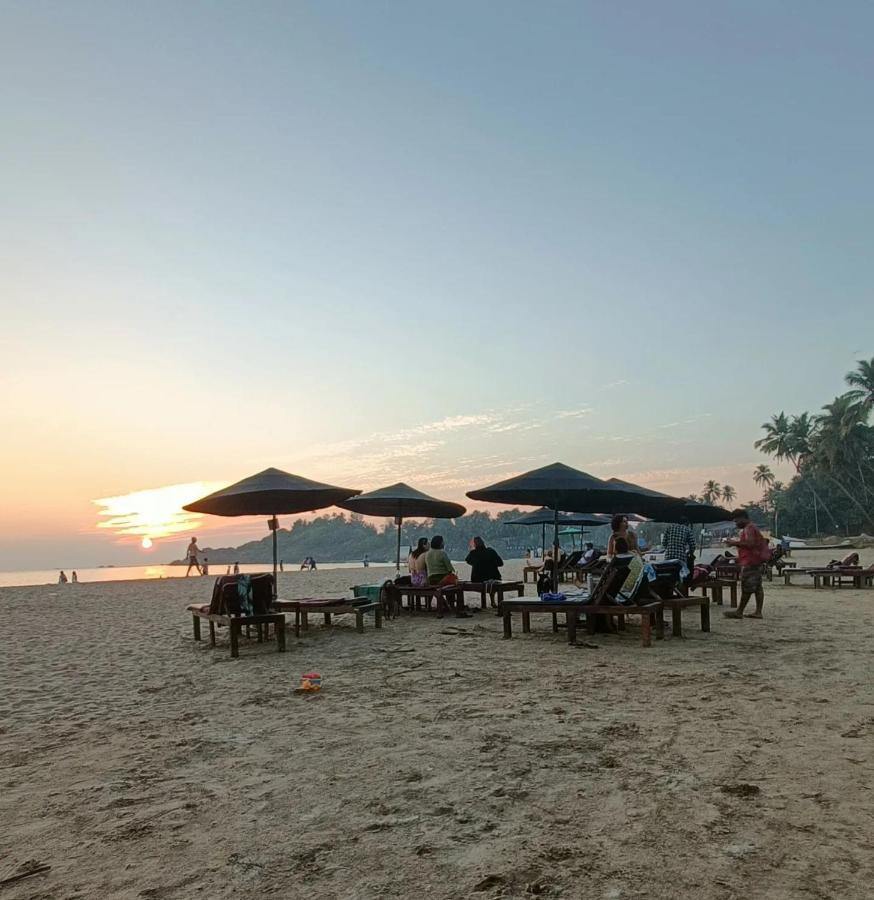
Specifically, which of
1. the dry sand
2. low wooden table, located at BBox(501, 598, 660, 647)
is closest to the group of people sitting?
low wooden table, located at BBox(501, 598, 660, 647)

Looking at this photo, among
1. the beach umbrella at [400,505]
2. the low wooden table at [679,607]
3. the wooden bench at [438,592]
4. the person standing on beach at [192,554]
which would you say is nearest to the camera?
the low wooden table at [679,607]

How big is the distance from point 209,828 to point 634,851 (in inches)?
69.3

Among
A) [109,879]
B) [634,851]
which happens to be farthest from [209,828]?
[634,851]

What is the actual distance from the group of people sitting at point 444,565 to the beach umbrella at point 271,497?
1.57 metres

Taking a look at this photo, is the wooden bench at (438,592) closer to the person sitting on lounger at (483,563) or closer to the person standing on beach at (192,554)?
the person sitting on lounger at (483,563)

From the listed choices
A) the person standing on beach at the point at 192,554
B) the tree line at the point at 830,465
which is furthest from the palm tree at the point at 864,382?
the person standing on beach at the point at 192,554

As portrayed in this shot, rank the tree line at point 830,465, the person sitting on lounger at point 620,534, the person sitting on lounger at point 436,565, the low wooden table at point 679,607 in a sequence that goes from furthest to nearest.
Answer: the tree line at point 830,465 → the person sitting on lounger at point 436,565 → the low wooden table at point 679,607 → the person sitting on lounger at point 620,534

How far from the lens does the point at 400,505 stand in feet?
42.4

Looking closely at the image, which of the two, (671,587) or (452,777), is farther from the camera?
(671,587)

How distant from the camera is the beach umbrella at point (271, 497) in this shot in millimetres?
9617

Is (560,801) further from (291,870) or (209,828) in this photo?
(209,828)

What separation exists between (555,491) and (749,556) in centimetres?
282

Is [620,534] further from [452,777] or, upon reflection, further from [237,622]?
[452,777]

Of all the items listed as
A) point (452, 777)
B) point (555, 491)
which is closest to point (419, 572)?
point (555, 491)
